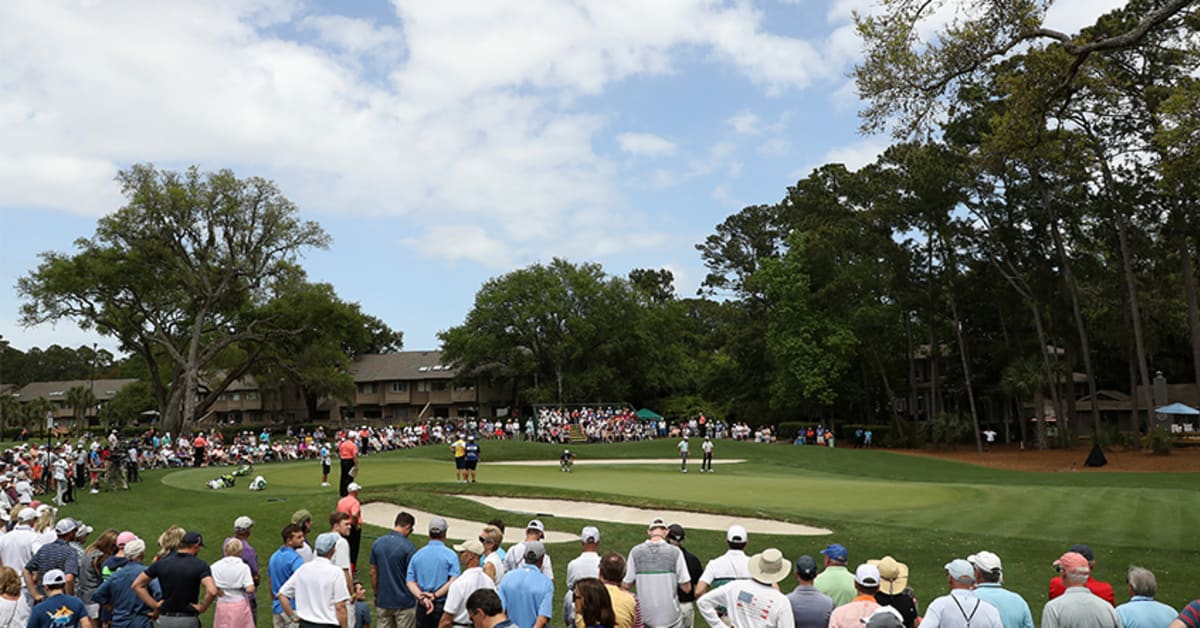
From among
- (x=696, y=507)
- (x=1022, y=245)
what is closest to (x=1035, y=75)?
(x=696, y=507)

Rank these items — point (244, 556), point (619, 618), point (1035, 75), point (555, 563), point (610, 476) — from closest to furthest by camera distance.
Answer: point (619, 618) < point (244, 556) < point (555, 563) < point (1035, 75) < point (610, 476)

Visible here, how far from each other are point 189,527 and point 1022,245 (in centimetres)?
5068

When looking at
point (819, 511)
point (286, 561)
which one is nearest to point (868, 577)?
point (286, 561)

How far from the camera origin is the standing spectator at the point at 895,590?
6848 mm

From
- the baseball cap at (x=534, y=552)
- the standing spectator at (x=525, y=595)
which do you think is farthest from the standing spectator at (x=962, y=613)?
the baseball cap at (x=534, y=552)

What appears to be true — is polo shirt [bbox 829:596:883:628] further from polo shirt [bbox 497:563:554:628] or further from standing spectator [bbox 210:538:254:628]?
standing spectator [bbox 210:538:254:628]

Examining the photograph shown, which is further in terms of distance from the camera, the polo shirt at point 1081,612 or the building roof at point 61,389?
the building roof at point 61,389

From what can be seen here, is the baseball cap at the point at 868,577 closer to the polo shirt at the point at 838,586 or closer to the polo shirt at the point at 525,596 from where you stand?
the polo shirt at the point at 838,586

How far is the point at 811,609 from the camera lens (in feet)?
21.3

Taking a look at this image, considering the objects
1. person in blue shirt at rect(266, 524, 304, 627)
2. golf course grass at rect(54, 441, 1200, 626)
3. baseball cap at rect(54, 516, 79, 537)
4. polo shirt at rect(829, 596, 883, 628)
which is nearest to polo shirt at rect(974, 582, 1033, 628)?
polo shirt at rect(829, 596, 883, 628)

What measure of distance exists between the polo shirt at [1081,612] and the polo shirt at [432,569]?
5302 millimetres

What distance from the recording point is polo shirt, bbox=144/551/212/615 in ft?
25.2

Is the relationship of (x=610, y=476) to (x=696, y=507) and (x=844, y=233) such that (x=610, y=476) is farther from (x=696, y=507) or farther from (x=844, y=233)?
(x=844, y=233)

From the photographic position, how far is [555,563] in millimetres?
15266
